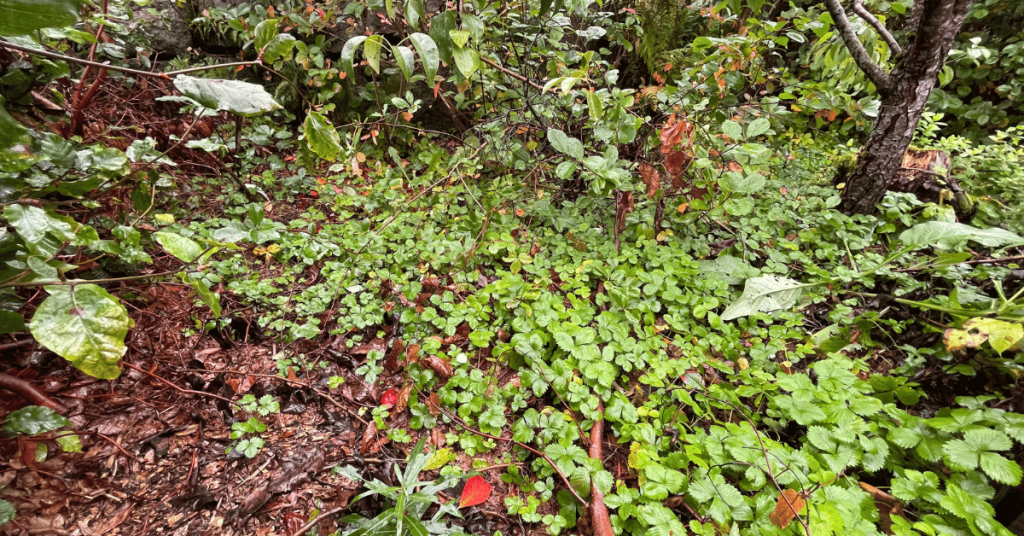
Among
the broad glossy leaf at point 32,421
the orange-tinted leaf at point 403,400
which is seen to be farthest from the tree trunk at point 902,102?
the broad glossy leaf at point 32,421

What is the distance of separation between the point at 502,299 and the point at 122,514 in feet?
6.41

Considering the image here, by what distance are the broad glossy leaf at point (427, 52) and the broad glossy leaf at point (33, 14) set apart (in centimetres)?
84

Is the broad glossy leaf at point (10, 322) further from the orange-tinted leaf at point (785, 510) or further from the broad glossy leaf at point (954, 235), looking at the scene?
the broad glossy leaf at point (954, 235)

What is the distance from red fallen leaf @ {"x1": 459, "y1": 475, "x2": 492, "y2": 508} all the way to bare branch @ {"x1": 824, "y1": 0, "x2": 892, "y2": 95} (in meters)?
3.40

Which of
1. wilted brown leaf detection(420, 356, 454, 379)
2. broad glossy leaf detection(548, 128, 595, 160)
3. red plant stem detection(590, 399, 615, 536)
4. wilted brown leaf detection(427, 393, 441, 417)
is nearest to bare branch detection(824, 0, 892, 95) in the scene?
broad glossy leaf detection(548, 128, 595, 160)

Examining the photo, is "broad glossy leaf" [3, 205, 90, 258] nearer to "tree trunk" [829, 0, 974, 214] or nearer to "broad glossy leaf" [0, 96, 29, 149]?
"broad glossy leaf" [0, 96, 29, 149]

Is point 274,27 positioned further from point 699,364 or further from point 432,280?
point 699,364

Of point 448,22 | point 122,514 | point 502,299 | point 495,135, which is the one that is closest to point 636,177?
point 495,135

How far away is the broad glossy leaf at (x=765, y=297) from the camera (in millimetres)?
2227

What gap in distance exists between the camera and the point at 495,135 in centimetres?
317

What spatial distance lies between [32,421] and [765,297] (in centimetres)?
344

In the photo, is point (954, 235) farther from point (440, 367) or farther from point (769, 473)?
point (440, 367)

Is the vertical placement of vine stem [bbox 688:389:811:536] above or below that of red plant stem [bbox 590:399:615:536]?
above

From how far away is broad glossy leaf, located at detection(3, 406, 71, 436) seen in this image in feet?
4.91
